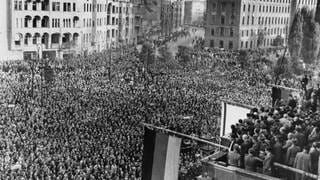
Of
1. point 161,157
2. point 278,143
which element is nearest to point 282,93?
point 278,143

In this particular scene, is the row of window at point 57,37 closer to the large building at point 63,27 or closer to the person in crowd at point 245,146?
the large building at point 63,27

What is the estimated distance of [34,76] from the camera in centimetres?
659

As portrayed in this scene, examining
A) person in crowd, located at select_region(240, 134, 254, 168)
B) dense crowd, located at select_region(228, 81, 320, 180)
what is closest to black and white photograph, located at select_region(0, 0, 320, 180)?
dense crowd, located at select_region(228, 81, 320, 180)

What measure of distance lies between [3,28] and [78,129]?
158cm

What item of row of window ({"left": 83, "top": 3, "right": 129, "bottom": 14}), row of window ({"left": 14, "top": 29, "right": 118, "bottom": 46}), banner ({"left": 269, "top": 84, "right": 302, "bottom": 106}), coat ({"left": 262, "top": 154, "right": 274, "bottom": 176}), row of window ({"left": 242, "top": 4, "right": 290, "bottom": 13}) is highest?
row of window ({"left": 242, "top": 4, "right": 290, "bottom": 13})

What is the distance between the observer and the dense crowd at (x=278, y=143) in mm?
4426

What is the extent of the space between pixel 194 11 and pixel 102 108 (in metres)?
1.69

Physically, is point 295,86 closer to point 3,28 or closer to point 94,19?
point 94,19

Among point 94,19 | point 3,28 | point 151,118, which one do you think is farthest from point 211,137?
point 3,28

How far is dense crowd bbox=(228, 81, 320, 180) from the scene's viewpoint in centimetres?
443

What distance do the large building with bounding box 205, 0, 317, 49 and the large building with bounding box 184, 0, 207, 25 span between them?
0.09 metres

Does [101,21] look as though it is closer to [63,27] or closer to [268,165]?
[63,27]

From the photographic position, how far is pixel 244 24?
5.80 meters

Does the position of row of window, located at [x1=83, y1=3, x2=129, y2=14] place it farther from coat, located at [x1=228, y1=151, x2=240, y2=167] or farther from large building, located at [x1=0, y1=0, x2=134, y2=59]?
coat, located at [x1=228, y1=151, x2=240, y2=167]
